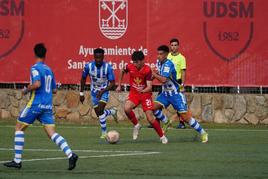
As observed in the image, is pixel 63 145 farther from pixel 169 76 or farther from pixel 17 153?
pixel 169 76

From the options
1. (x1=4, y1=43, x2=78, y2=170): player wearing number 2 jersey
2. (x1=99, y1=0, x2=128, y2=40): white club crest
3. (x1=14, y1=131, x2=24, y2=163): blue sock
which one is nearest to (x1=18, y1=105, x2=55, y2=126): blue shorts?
(x1=4, y1=43, x2=78, y2=170): player wearing number 2 jersey

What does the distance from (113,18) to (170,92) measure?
6240 millimetres

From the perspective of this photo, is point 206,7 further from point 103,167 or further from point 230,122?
point 103,167

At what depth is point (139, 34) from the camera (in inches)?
1118

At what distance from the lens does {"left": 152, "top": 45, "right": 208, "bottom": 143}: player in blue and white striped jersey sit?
2200 cm

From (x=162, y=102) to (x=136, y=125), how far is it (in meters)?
0.83

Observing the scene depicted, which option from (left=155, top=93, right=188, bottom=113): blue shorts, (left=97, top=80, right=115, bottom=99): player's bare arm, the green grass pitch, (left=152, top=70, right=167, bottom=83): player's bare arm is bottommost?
the green grass pitch

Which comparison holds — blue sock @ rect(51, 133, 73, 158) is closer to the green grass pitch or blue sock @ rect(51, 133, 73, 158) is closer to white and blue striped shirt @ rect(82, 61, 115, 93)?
the green grass pitch

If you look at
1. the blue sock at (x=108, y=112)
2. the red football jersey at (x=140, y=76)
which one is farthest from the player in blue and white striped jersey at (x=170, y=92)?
the blue sock at (x=108, y=112)

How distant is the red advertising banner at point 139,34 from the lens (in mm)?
28156

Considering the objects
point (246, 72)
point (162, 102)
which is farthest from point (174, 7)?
point (162, 102)

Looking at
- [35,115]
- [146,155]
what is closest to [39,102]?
[35,115]

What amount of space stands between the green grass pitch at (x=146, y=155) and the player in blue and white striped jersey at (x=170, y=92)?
0.46 metres

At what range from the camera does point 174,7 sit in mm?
28453
